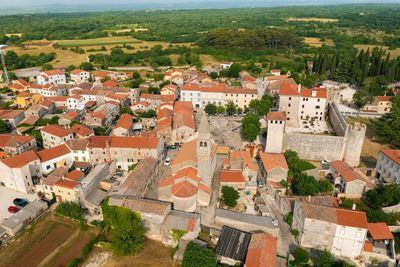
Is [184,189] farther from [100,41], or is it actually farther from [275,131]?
[100,41]

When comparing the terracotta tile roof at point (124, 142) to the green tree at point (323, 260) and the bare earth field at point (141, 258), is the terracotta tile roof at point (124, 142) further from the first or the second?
the green tree at point (323, 260)

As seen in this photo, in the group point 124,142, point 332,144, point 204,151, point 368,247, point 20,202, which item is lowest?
point 20,202

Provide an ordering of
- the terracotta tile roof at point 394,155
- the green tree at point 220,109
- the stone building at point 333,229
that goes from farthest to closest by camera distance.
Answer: the green tree at point 220,109 < the terracotta tile roof at point 394,155 < the stone building at point 333,229

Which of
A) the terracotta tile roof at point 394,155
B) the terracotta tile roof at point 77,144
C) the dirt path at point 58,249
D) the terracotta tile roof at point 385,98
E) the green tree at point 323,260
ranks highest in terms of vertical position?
the terracotta tile roof at point 385,98

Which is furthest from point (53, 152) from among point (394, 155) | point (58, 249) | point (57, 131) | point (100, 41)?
point (100, 41)

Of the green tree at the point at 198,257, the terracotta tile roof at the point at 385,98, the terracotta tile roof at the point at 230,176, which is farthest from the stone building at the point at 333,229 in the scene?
the terracotta tile roof at the point at 385,98

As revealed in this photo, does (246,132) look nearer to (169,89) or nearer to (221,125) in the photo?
(221,125)
